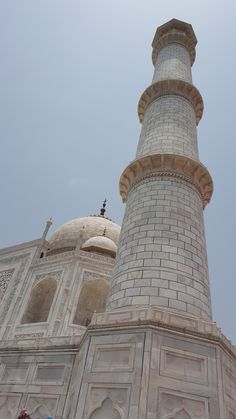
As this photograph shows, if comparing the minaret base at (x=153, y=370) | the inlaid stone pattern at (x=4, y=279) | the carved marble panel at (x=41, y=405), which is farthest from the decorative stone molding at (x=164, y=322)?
the inlaid stone pattern at (x=4, y=279)

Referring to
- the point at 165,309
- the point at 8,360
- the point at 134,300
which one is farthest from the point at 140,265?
the point at 8,360

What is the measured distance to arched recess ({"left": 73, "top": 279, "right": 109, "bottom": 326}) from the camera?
16.7 metres

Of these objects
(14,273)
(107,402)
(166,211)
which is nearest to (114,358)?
(107,402)

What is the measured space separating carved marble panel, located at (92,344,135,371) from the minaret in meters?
0.78

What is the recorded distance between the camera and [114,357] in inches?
186

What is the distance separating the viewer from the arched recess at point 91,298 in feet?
54.7

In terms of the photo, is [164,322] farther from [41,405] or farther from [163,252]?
[41,405]

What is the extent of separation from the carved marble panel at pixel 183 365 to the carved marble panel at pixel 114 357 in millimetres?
403

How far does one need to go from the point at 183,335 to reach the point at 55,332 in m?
10.9

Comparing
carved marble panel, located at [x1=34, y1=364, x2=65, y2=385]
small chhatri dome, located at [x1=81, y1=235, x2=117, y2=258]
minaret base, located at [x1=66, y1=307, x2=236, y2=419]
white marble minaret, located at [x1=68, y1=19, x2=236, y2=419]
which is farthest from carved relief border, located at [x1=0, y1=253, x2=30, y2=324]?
minaret base, located at [x1=66, y1=307, x2=236, y2=419]

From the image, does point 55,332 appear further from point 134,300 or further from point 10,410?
point 134,300

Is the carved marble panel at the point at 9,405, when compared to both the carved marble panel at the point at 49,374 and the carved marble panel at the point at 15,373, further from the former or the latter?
the carved marble panel at the point at 49,374

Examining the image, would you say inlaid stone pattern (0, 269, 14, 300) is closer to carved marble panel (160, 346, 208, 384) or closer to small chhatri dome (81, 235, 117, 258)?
small chhatri dome (81, 235, 117, 258)

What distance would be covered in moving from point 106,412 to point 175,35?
1177cm
